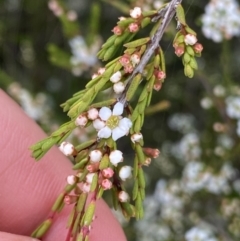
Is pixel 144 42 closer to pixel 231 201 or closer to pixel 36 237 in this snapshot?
pixel 36 237

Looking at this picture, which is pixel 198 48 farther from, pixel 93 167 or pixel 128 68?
pixel 93 167

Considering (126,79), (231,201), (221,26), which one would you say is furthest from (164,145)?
(126,79)

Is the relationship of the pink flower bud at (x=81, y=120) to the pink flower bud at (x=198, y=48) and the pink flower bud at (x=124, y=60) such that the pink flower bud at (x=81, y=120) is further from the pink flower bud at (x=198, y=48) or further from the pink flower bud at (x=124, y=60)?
the pink flower bud at (x=198, y=48)

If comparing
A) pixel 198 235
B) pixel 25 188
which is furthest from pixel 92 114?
pixel 198 235

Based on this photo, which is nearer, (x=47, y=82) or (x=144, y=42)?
(x=144, y=42)

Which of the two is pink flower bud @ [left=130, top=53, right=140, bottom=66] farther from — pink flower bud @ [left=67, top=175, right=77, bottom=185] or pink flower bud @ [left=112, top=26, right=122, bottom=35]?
pink flower bud @ [left=67, top=175, right=77, bottom=185]

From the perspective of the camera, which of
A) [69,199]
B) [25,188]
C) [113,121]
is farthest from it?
[25,188]
